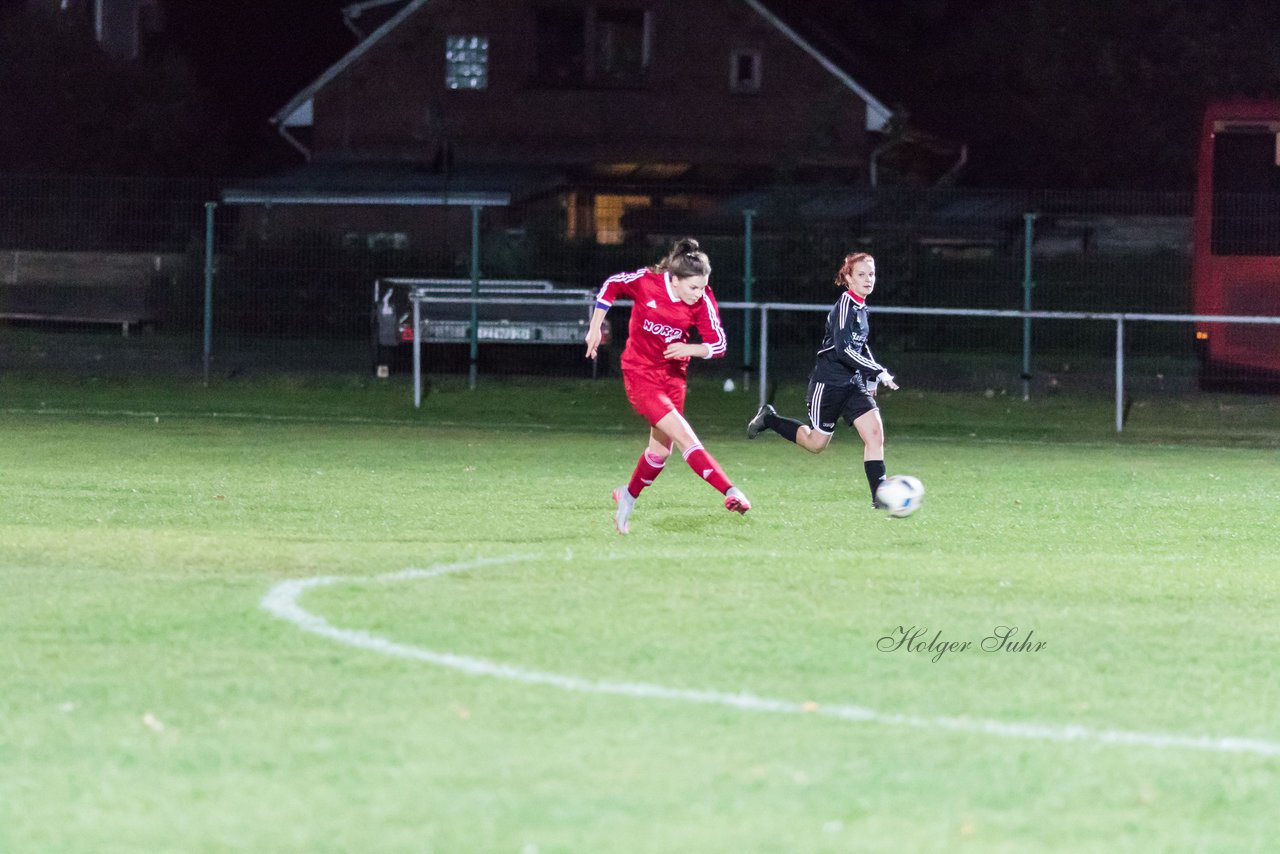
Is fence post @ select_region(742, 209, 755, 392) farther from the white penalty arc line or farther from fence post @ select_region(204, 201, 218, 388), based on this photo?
the white penalty arc line

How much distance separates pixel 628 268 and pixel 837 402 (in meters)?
12.3

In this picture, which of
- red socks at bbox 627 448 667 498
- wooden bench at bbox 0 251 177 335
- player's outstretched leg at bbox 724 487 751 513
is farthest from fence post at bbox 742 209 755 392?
player's outstretched leg at bbox 724 487 751 513

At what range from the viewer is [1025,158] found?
185 feet

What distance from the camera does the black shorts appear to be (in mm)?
12734

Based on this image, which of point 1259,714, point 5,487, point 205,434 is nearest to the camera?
point 1259,714

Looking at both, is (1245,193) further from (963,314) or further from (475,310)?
(475,310)

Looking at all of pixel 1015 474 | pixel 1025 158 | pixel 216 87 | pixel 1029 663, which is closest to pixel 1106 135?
pixel 1025 158

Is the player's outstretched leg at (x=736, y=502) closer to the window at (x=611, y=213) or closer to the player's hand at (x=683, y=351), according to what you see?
the player's hand at (x=683, y=351)

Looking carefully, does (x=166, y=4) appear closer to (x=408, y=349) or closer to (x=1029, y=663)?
(x=408, y=349)

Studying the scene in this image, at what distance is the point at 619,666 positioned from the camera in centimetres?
733

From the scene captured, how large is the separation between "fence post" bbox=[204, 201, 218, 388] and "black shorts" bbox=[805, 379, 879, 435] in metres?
12.3

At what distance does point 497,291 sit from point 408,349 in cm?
138

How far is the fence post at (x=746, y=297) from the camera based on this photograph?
22984 millimetres

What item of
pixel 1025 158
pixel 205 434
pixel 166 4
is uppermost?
pixel 166 4
